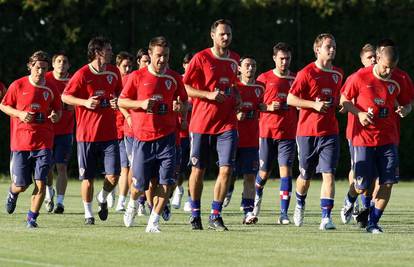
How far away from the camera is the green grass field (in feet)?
39.5

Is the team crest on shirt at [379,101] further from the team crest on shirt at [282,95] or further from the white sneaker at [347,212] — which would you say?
the team crest on shirt at [282,95]

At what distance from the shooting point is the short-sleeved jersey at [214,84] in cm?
1559

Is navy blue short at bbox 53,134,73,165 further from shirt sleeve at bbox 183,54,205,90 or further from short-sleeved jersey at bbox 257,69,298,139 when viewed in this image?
shirt sleeve at bbox 183,54,205,90

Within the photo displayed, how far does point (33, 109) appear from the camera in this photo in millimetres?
16469

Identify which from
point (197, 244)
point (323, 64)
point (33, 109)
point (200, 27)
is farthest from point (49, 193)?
point (200, 27)

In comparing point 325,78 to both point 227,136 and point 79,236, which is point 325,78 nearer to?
point 227,136

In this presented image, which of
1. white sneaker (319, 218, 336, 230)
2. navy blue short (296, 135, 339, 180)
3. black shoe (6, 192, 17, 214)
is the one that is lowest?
black shoe (6, 192, 17, 214)

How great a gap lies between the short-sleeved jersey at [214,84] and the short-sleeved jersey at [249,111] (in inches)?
96.5

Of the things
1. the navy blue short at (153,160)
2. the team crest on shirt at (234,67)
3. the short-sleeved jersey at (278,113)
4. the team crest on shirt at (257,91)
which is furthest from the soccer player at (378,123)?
the team crest on shirt at (257,91)

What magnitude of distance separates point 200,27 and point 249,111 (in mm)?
10824

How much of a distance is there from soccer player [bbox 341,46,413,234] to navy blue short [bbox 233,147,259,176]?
2.85 meters

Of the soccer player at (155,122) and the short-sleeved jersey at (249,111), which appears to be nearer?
the soccer player at (155,122)

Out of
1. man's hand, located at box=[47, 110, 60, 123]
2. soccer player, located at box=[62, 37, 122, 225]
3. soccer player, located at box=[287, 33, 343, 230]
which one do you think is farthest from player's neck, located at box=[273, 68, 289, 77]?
man's hand, located at box=[47, 110, 60, 123]

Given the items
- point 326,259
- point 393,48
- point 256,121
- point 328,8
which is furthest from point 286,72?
point 328,8
